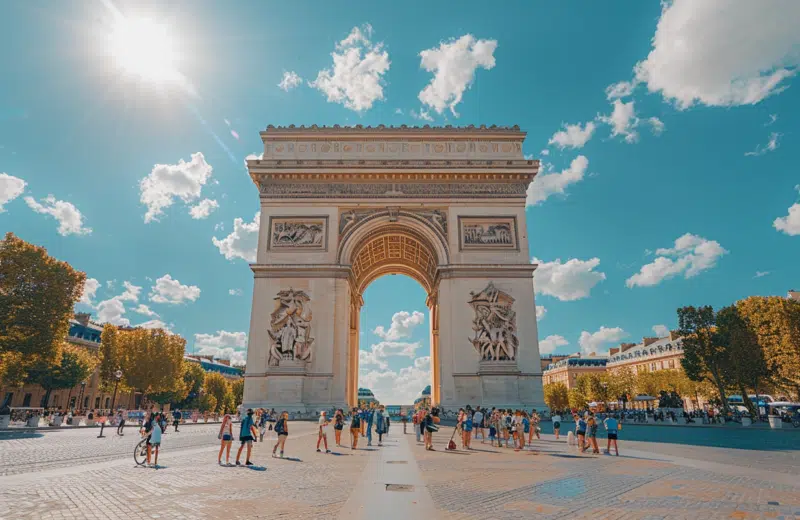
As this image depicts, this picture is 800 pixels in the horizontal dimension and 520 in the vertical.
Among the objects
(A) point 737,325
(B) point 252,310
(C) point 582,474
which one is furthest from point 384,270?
(C) point 582,474

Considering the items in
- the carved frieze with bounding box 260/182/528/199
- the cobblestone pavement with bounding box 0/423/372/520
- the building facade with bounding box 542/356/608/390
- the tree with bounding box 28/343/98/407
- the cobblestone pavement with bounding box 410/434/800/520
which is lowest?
the cobblestone pavement with bounding box 410/434/800/520

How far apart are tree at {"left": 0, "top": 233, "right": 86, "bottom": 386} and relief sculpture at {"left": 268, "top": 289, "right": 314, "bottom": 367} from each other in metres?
13.5

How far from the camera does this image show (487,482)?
8953 mm

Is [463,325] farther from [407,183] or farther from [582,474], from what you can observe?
[582,474]

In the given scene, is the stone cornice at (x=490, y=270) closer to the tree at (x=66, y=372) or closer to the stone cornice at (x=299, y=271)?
the stone cornice at (x=299, y=271)

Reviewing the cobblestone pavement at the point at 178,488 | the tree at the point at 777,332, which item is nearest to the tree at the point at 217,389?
the cobblestone pavement at the point at 178,488

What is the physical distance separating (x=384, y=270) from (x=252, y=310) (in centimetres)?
1503

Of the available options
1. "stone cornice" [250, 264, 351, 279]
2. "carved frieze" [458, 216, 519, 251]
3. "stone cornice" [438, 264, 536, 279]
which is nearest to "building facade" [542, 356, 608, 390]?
"stone cornice" [438, 264, 536, 279]

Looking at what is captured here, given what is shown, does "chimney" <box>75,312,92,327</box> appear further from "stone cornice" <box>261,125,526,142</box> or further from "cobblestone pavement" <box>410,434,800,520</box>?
"cobblestone pavement" <box>410,434,800,520</box>

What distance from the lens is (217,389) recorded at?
259 feet

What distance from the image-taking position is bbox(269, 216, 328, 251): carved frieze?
3172 cm

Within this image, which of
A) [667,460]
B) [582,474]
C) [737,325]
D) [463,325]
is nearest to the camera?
[582,474]

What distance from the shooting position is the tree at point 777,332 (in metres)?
36.1

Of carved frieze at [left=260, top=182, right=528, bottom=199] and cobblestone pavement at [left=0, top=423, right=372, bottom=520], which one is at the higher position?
carved frieze at [left=260, top=182, right=528, bottom=199]
